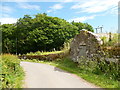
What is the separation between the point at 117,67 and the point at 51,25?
17.0 m

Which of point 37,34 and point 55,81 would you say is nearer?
point 55,81

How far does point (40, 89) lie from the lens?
580 cm

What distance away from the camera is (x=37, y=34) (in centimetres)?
2378

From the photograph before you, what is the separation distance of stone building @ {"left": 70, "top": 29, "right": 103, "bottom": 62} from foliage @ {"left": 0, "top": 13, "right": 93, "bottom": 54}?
10.5m

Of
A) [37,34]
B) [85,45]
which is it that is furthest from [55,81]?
[37,34]

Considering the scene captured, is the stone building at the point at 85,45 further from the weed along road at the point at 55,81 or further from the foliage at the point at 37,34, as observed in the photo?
the foliage at the point at 37,34

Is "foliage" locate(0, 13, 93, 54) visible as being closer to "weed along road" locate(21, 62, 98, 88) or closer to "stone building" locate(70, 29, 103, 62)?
"stone building" locate(70, 29, 103, 62)

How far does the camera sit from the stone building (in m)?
10.5

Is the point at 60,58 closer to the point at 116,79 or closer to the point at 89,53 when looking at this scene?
the point at 89,53

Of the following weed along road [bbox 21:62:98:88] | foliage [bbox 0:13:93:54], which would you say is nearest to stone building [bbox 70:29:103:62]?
weed along road [bbox 21:62:98:88]

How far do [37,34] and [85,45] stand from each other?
13.3 meters

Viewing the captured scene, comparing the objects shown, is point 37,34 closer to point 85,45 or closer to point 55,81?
point 85,45

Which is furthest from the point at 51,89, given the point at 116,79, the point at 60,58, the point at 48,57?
the point at 48,57

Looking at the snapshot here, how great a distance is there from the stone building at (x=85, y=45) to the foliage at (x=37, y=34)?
414 inches
